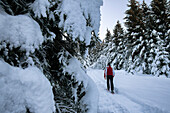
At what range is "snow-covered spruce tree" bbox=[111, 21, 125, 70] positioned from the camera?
758 inches

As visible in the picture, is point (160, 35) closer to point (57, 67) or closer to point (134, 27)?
point (134, 27)

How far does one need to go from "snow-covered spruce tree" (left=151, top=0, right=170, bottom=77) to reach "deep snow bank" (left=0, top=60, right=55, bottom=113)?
44.3 ft

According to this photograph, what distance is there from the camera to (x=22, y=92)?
913mm

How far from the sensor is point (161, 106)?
353cm

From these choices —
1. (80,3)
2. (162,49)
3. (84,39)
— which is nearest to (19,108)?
(84,39)

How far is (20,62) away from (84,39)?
1.16 m

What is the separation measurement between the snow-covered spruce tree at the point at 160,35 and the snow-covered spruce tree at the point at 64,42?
12.4m

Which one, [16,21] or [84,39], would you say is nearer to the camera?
[16,21]

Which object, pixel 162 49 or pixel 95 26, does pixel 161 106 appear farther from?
pixel 162 49

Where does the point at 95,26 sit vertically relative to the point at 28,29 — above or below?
above

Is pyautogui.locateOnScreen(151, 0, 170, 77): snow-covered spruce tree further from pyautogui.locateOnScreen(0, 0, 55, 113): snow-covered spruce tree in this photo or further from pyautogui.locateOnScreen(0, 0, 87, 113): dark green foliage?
pyautogui.locateOnScreen(0, 0, 55, 113): snow-covered spruce tree

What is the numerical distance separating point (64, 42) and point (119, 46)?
1911cm

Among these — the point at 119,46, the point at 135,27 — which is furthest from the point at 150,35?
the point at 119,46

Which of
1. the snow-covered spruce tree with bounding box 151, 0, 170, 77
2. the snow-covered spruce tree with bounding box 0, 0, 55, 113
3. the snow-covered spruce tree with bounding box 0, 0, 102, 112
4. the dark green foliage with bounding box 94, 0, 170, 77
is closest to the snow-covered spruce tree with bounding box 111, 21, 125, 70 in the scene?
the dark green foliage with bounding box 94, 0, 170, 77
